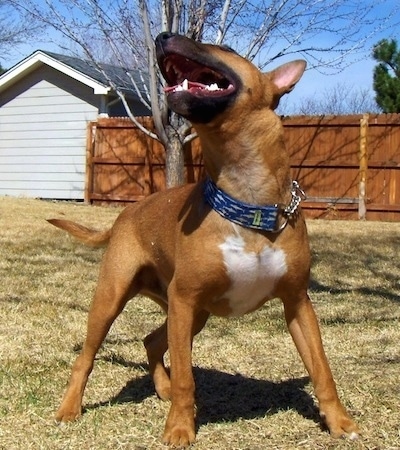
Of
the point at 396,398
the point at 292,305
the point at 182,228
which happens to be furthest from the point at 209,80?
the point at 396,398

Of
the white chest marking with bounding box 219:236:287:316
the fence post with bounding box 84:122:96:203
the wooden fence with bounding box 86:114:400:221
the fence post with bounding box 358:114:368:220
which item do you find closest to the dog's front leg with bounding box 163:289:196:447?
the white chest marking with bounding box 219:236:287:316

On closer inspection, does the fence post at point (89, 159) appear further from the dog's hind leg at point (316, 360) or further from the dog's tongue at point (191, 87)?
the dog's tongue at point (191, 87)

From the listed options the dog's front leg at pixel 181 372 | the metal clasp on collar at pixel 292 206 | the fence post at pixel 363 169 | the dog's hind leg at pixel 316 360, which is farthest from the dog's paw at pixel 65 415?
the fence post at pixel 363 169

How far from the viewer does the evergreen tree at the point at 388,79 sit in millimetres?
20797

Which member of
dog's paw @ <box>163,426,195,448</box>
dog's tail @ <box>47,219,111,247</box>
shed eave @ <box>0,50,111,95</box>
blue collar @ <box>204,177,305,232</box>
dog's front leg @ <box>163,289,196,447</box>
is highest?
shed eave @ <box>0,50,111,95</box>

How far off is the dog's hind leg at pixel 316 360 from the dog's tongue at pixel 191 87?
1.01m

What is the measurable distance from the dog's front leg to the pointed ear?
1.07 m

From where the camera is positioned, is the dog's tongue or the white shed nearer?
the dog's tongue

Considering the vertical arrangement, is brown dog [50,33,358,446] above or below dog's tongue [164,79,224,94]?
below

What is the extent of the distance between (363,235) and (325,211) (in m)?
3.79

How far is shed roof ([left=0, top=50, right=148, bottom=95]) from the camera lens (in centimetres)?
1894

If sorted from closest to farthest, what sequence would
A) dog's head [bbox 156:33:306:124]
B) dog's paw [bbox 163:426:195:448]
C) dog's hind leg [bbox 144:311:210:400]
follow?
1. dog's head [bbox 156:33:306:124]
2. dog's paw [bbox 163:426:195:448]
3. dog's hind leg [bbox 144:311:210:400]

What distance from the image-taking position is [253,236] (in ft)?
10.5

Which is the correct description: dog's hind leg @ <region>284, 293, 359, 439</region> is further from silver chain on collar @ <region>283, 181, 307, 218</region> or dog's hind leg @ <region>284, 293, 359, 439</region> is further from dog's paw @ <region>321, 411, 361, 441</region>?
silver chain on collar @ <region>283, 181, 307, 218</region>
